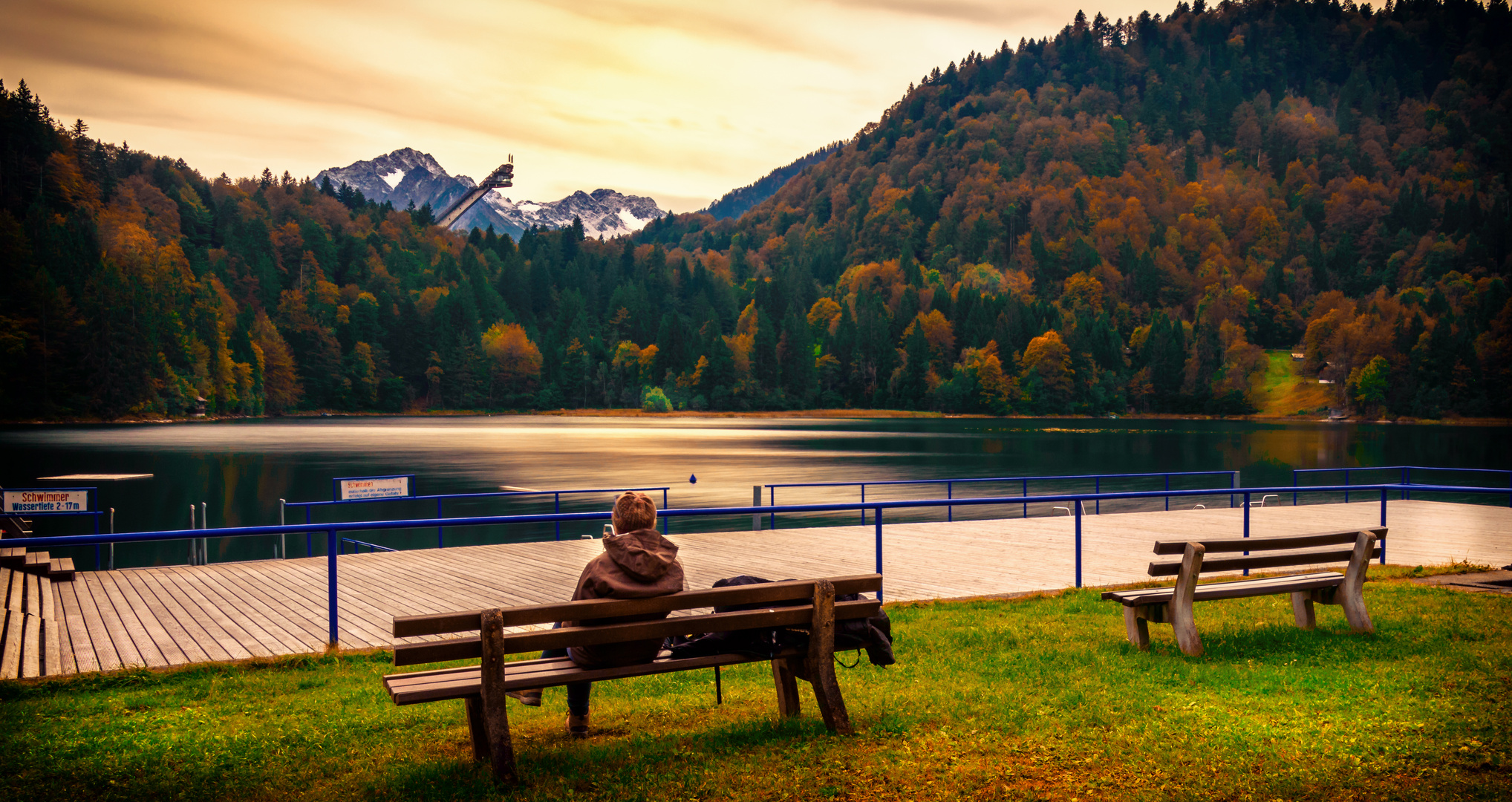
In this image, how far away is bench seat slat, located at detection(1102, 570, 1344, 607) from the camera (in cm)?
667

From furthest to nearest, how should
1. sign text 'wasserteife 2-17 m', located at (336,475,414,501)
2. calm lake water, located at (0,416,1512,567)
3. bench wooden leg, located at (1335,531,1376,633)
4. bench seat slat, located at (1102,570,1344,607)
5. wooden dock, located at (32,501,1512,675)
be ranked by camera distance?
calm lake water, located at (0,416,1512,567) < sign text 'wasserteife 2-17 m', located at (336,475,414,501) < wooden dock, located at (32,501,1512,675) < bench wooden leg, located at (1335,531,1376,633) < bench seat slat, located at (1102,570,1344,607)

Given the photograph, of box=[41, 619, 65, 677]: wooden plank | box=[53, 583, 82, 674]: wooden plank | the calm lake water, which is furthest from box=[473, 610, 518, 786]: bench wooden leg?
the calm lake water

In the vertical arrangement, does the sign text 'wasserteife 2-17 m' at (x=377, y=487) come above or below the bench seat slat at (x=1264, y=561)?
below

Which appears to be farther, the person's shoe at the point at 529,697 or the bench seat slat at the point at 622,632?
the person's shoe at the point at 529,697

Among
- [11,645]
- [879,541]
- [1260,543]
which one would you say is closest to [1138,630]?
[1260,543]

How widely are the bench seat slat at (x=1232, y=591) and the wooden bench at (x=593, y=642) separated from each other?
2.53 meters

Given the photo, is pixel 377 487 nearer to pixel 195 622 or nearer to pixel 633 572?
pixel 195 622

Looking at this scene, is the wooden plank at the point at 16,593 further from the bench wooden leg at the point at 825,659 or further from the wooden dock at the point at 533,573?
the bench wooden leg at the point at 825,659

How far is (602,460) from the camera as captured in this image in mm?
66000

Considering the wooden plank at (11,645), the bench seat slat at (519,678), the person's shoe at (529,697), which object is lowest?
the wooden plank at (11,645)

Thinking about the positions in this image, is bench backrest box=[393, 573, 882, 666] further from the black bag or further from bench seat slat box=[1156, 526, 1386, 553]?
bench seat slat box=[1156, 526, 1386, 553]

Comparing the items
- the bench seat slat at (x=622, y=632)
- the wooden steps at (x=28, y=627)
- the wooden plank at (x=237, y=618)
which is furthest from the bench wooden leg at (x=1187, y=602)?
the wooden steps at (x=28, y=627)

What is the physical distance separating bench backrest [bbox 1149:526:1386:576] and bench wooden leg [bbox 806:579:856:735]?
2.68 m

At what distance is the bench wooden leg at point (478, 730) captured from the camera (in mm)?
4445
